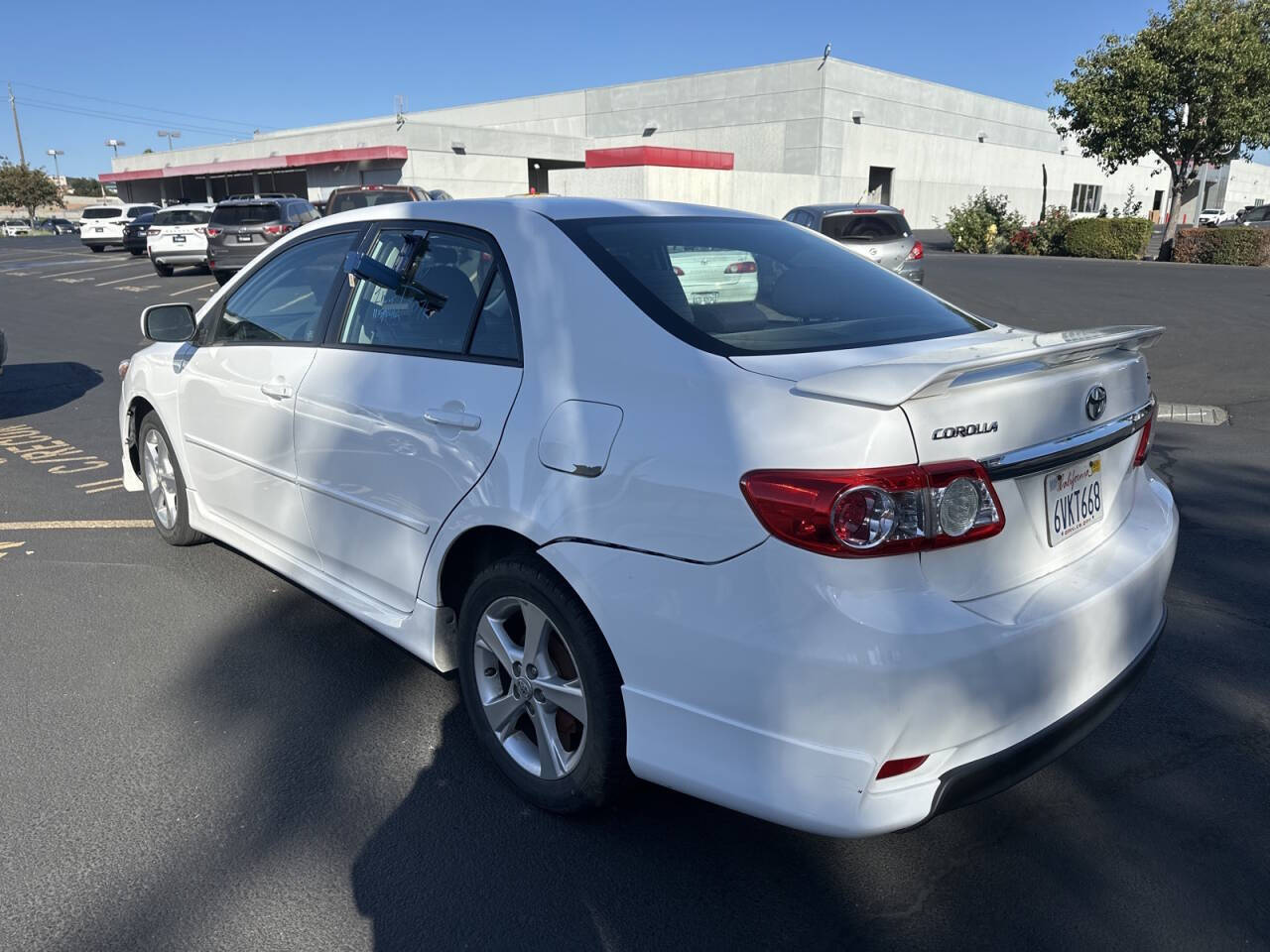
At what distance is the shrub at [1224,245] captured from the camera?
24750 millimetres

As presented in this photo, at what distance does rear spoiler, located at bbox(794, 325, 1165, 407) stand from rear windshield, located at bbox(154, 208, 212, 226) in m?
24.8

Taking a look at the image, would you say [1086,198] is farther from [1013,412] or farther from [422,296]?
[1013,412]

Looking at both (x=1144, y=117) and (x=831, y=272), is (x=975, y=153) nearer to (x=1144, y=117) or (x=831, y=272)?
(x=1144, y=117)

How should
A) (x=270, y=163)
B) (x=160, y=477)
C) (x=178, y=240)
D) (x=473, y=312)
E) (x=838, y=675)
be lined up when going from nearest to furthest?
(x=838, y=675)
(x=473, y=312)
(x=160, y=477)
(x=178, y=240)
(x=270, y=163)

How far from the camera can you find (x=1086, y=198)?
66.1m

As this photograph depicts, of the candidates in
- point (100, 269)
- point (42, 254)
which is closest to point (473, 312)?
point (100, 269)

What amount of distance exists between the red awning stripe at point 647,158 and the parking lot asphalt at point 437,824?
28.1m

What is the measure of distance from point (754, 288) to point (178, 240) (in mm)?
23808

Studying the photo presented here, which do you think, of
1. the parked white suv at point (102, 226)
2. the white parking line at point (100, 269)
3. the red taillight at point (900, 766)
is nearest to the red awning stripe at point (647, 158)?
the white parking line at point (100, 269)

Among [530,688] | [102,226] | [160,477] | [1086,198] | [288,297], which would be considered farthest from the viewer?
[1086,198]

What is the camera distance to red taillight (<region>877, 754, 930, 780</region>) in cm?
216

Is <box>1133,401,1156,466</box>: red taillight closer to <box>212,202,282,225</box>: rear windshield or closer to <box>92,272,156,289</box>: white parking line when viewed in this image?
<box>212,202,282,225</box>: rear windshield

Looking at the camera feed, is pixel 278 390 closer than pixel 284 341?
Yes

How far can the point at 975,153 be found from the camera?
55.2m
